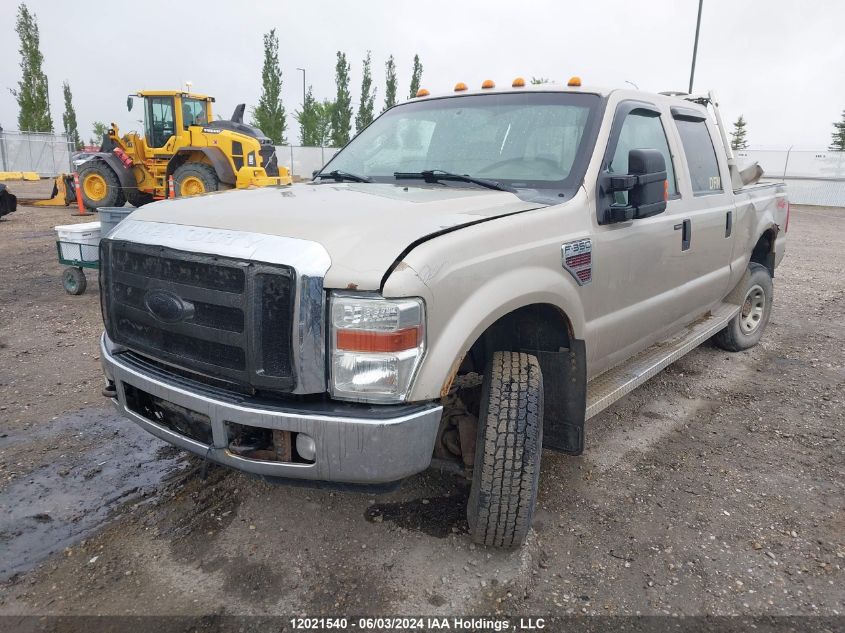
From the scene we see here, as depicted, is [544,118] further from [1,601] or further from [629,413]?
[1,601]

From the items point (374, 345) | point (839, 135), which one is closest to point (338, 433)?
point (374, 345)

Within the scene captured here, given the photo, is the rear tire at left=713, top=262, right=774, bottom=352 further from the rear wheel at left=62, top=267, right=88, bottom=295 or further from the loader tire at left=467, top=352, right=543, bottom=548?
the rear wheel at left=62, top=267, right=88, bottom=295

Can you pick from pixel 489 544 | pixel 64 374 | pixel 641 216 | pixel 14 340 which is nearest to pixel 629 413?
pixel 641 216

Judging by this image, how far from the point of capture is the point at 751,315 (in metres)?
5.71

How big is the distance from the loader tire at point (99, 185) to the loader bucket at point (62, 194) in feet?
4.25

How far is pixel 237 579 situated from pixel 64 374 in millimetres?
2990

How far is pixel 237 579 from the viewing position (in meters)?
2.49

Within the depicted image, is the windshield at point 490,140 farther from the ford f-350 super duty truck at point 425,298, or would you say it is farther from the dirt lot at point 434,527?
the dirt lot at point 434,527

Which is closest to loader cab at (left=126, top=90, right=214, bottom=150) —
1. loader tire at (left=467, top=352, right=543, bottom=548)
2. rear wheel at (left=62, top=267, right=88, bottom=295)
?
rear wheel at (left=62, top=267, right=88, bottom=295)

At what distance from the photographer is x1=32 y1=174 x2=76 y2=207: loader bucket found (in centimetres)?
1535

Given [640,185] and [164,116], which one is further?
[164,116]

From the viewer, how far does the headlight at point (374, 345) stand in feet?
6.86

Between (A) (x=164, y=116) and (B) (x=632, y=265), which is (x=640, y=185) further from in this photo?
(A) (x=164, y=116)

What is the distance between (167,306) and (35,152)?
1365 inches
